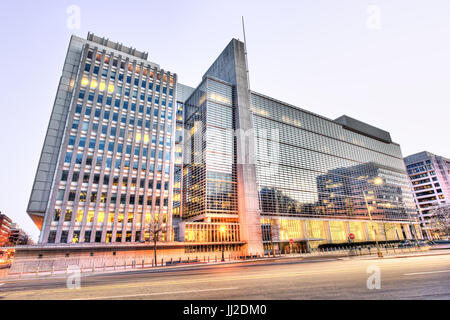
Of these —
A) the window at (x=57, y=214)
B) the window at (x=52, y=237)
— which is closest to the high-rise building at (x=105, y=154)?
the window at (x=57, y=214)

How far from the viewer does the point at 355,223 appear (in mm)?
81375

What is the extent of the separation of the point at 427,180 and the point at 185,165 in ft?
456

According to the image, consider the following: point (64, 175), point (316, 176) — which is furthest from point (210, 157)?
point (316, 176)

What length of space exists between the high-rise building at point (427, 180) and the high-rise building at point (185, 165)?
56521 mm

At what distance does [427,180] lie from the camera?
124500mm

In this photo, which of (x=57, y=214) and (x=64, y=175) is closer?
(x=57, y=214)

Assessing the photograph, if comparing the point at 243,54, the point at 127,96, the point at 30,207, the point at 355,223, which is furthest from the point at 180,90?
the point at 355,223

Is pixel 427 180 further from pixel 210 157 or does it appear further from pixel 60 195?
pixel 60 195

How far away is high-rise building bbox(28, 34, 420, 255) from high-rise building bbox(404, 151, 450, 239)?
2225 inches

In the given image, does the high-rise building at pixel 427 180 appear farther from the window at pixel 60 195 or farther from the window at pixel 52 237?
the window at pixel 60 195

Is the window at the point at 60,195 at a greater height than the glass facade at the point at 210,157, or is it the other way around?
the glass facade at the point at 210,157

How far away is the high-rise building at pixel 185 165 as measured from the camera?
44438 millimetres

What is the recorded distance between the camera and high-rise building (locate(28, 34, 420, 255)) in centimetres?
4444
